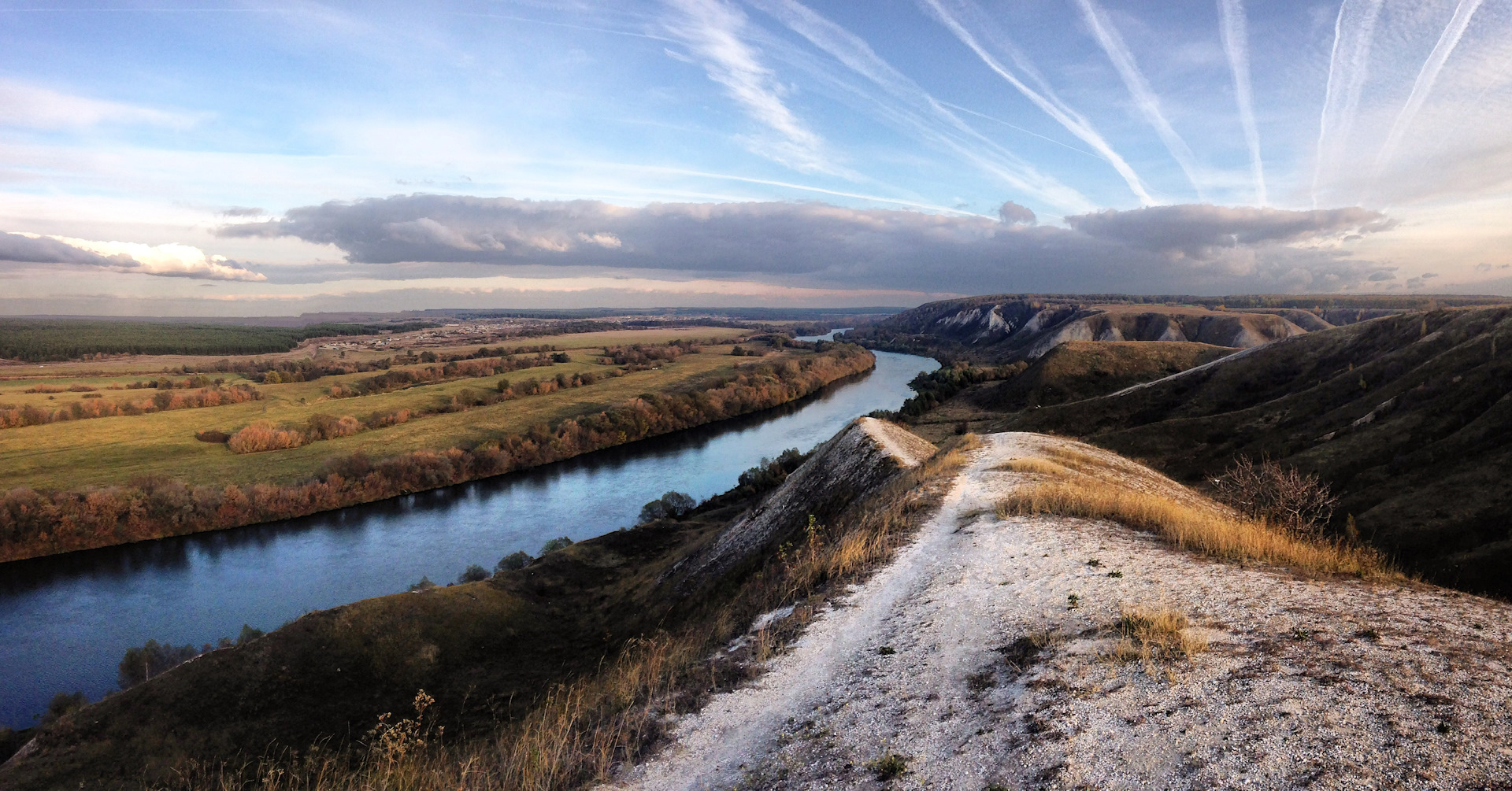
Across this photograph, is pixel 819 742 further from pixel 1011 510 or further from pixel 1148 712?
pixel 1011 510

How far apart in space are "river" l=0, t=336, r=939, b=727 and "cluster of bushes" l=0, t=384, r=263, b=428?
29737 millimetres

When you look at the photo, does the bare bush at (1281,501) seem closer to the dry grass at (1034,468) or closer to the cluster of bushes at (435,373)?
the dry grass at (1034,468)

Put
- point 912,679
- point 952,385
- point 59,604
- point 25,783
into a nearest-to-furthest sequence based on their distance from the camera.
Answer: point 912,679, point 25,783, point 59,604, point 952,385

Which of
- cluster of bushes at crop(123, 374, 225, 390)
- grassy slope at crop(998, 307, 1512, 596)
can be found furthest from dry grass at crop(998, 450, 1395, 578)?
cluster of bushes at crop(123, 374, 225, 390)

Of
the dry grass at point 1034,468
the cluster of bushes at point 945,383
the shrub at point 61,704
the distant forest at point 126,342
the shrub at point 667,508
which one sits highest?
the distant forest at point 126,342

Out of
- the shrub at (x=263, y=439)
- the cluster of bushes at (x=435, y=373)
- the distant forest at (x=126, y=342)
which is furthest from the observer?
the distant forest at (x=126, y=342)

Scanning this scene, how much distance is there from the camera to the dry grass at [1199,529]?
9.29 m

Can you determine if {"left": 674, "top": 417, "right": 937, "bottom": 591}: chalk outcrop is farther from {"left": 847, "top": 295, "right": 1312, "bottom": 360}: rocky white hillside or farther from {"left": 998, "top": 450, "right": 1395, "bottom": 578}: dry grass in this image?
{"left": 847, "top": 295, "right": 1312, "bottom": 360}: rocky white hillside

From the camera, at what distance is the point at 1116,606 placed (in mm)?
7945

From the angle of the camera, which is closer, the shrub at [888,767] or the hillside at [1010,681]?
the hillside at [1010,681]

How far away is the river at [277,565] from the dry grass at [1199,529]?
37.3 m

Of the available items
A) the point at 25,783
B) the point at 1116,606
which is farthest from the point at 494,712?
the point at 1116,606

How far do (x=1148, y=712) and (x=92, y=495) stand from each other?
217 ft

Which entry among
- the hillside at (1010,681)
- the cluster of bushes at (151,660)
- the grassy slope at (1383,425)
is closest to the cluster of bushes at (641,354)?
the grassy slope at (1383,425)
